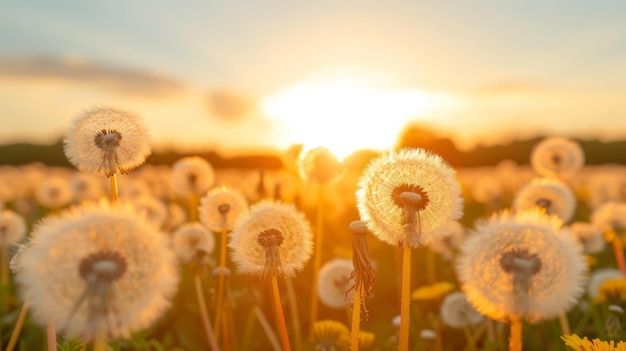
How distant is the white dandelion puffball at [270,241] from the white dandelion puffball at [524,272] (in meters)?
0.73

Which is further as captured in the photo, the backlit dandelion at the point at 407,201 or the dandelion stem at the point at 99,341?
the backlit dandelion at the point at 407,201

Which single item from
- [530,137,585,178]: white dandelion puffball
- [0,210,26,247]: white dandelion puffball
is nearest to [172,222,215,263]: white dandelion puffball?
[0,210,26,247]: white dandelion puffball

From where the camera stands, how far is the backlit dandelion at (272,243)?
2.12m

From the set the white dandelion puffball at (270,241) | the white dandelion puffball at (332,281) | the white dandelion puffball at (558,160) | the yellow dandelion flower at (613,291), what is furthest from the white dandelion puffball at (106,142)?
the white dandelion puffball at (558,160)

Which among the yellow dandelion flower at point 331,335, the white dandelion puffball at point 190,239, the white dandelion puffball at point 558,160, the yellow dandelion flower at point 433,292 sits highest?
the white dandelion puffball at point 558,160

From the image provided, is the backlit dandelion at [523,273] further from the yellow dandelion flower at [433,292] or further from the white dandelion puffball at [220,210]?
the yellow dandelion flower at [433,292]

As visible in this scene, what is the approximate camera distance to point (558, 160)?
560 cm

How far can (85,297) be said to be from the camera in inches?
51.5

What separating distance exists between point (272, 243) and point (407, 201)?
0.55 metres

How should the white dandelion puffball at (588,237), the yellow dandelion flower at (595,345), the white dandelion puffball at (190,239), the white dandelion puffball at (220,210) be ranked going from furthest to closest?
the white dandelion puffball at (588,237) < the white dandelion puffball at (190,239) < the white dandelion puffball at (220,210) < the yellow dandelion flower at (595,345)

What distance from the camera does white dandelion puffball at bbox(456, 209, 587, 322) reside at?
1.53 m

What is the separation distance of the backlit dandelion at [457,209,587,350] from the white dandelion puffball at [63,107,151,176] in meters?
1.37

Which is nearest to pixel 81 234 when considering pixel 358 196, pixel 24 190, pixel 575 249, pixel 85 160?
pixel 358 196

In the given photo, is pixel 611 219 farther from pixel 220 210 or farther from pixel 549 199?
pixel 220 210
